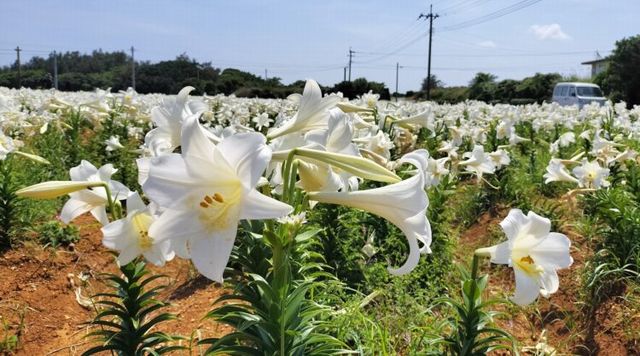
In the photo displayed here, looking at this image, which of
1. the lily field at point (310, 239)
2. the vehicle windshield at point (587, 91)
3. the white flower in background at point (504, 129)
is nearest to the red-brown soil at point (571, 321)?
the lily field at point (310, 239)

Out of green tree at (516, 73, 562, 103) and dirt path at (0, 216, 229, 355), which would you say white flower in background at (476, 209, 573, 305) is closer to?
dirt path at (0, 216, 229, 355)

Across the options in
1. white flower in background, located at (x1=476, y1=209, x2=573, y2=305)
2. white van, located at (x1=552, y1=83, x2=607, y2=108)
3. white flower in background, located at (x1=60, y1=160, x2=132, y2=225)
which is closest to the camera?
white flower in background, located at (x1=60, y1=160, x2=132, y2=225)

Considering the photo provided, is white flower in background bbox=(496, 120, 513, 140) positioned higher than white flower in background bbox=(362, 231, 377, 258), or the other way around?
white flower in background bbox=(496, 120, 513, 140)

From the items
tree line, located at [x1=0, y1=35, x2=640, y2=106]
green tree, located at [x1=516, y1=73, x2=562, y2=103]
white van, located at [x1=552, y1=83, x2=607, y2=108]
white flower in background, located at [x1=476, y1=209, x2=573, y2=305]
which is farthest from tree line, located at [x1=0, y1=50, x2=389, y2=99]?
white flower in background, located at [x1=476, y1=209, x2=573, y2=305]

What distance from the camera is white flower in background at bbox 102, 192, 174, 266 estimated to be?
1283 millimetres

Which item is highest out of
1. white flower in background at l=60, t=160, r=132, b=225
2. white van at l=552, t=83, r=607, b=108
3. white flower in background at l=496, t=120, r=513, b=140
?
white van at l=552, t=83, r=607, b=108

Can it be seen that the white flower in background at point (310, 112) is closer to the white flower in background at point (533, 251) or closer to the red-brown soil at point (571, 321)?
the white flower in background at point (533, 251)

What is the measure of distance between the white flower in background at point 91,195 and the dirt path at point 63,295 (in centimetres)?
153

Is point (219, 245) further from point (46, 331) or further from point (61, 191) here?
point (46, 331)

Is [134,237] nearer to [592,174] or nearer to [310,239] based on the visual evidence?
[310,239]

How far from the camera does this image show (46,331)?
123 inches

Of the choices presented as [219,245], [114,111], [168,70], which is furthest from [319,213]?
[168,70]

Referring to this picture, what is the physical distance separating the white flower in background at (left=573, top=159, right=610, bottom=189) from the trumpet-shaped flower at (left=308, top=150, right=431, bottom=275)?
2.86 m

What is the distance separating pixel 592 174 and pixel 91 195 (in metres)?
3.26
